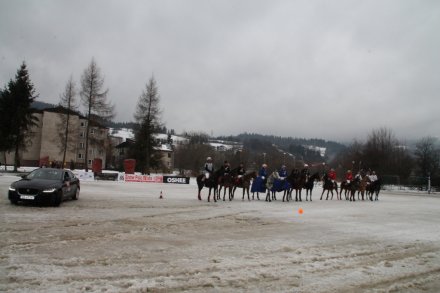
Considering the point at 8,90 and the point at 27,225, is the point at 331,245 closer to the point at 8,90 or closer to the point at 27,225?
the point at 27,225

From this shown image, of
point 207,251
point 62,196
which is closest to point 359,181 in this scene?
point 62,196

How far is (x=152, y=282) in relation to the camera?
20.1 feet

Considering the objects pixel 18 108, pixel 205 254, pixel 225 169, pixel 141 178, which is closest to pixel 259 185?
pixel 225 169

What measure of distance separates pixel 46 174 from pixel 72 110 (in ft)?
134

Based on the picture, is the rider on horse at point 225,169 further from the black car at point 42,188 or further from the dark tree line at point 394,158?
the dark tree line at point 394,158

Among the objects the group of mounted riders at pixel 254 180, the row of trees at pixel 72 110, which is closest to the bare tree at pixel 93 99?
the row of trees at pixel 72 110

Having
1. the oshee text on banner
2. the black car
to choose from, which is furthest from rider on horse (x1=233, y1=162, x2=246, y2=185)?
the oshee text on banner

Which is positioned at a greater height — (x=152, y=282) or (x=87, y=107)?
(x=87, y=107)

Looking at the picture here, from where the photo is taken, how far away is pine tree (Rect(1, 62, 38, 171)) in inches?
1881

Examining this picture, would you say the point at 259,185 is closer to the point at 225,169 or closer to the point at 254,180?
the point at 254,180

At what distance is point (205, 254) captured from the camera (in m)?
8.25

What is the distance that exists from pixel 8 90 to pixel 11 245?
47.6 m

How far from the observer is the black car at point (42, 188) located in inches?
589

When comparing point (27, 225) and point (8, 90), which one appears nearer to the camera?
point (27, 225)
